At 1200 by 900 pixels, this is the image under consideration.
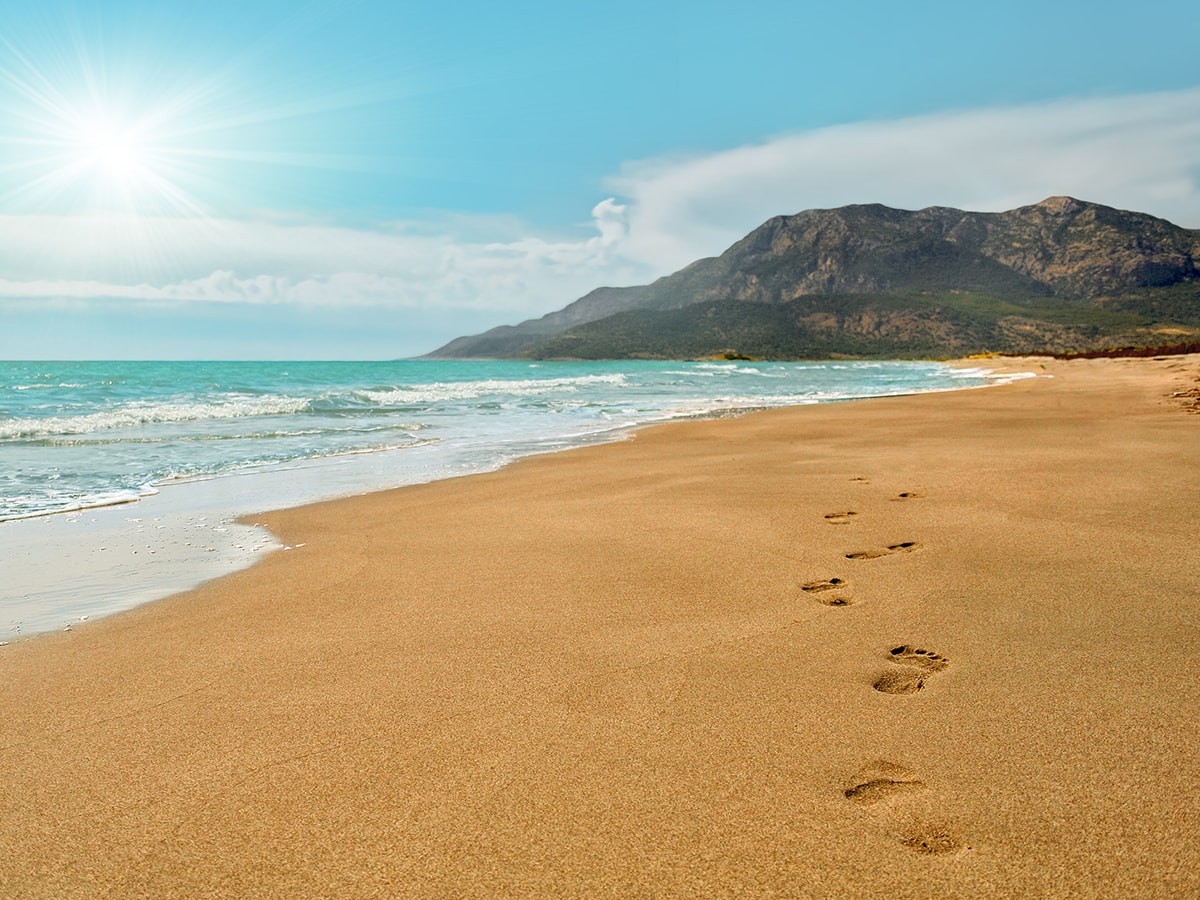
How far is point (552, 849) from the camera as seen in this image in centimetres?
185

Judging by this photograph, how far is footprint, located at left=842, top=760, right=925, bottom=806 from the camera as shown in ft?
6.58

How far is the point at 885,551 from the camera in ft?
14.9

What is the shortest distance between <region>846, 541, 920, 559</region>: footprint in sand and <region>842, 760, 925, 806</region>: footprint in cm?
244

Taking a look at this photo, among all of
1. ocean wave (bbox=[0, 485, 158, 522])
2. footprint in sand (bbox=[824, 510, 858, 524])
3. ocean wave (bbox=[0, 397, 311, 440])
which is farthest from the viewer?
ocean wave (bbox=[0, 397, 311, 440])

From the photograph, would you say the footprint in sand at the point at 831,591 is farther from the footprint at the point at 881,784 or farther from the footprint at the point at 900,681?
the footprint at the point at 881,784

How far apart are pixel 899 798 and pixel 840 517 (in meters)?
3.70

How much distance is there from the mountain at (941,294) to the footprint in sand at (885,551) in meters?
106

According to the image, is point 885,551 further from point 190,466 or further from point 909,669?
point 190,466

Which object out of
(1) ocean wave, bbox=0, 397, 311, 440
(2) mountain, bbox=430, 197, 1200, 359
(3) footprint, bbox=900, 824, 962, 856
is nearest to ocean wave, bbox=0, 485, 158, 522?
(3) footprint, bbox=900, 824, 962, 856

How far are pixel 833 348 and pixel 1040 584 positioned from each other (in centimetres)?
12581

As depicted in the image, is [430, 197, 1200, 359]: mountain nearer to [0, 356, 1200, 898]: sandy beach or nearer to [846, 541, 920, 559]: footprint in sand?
[846, 541, 920, 559]: footprint in sand

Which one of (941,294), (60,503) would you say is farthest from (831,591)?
(941,294)

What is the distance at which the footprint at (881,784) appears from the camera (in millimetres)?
2006

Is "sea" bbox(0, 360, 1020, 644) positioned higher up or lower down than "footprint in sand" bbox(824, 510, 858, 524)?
higher up
